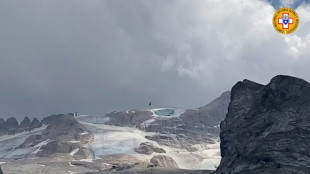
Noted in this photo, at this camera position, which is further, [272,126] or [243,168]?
[272,126]

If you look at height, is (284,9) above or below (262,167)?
above

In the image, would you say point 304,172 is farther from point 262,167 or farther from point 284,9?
point 284,9

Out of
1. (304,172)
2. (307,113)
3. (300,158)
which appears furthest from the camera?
(307,113)

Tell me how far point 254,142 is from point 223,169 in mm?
17027

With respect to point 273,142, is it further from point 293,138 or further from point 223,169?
point 223,169

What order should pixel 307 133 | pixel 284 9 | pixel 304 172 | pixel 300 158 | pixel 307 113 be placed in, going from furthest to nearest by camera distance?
1. pixel 307 113
2. pixel 307 133
3. pixel 300 158
4. pixel 304 172
5. pixel 284 9

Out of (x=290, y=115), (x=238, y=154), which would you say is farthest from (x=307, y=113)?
(x=238, y=154)

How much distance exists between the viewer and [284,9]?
14125cm

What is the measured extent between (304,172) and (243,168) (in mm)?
26688

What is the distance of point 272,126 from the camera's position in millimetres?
193125

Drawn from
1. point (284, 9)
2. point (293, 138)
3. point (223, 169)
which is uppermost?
point (284, 9)

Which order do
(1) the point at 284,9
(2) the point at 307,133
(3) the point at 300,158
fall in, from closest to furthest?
1. (1) the point at 284,9
2. (3) the point at 300,158
3. (2) the point at 307,133

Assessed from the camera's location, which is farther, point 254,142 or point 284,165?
point 254,142

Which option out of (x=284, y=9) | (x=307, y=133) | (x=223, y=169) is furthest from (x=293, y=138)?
(x=284, y=9)
